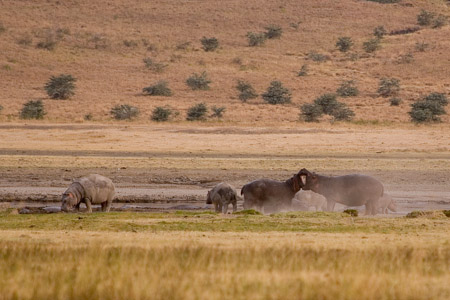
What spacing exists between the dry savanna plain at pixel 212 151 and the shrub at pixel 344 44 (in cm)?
76

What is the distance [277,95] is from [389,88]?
1153 centimetres

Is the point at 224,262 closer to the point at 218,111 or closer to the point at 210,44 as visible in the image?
the point at 218,111

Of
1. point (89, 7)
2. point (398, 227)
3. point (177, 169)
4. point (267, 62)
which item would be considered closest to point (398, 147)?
point (177, 169)

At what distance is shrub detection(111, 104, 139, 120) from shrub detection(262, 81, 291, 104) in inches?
541

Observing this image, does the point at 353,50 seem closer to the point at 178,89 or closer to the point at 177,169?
the point at 178,89

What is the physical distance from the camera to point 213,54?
9700cm

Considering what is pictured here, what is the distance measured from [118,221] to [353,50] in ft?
283

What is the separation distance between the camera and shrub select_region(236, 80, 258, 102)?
74688mm

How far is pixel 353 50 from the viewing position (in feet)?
333

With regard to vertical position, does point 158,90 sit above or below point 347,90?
below

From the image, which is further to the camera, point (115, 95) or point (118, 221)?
point (115, 95)

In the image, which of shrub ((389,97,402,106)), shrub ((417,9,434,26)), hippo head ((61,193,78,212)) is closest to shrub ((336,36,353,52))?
shrub ((417,9,434,26))

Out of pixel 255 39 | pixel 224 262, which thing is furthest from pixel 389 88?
pixel 224 262

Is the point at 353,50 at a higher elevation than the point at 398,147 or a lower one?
higher
